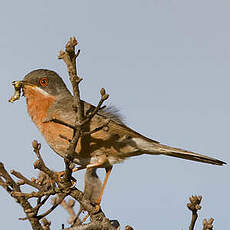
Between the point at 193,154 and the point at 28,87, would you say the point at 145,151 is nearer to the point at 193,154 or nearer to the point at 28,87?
the point at 193,154

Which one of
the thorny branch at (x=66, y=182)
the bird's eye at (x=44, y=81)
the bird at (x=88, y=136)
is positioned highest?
the bird's eye at (x=44, y=81)

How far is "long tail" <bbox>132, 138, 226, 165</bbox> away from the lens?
23.2ft

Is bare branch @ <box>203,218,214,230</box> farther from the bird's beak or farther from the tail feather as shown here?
the bird's beak

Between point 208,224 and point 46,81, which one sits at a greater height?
point 46,81

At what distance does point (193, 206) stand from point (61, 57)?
7.53ft

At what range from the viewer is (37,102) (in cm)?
746

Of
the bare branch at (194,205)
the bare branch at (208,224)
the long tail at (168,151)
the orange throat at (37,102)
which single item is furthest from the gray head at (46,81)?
the bare branch at (208,224)

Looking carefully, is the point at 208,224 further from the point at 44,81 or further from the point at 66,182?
the point at 44,81

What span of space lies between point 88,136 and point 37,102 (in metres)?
1.46

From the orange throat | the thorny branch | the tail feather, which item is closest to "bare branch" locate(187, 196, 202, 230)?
the thorny branch

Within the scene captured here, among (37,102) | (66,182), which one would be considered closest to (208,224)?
(66,182)

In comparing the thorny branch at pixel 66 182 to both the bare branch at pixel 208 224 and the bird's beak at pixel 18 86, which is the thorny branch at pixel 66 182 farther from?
the bird's beak at pixel 18 86

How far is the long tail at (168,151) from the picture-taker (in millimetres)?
7062

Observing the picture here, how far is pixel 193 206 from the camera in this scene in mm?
4824
